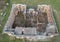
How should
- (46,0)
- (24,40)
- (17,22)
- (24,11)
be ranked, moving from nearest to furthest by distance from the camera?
(24,40) → (17,22) → (24,11) → (46,0)

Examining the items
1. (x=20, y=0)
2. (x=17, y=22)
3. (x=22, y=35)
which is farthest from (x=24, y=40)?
(x=20, y=0)

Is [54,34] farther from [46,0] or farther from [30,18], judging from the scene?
[46,0]

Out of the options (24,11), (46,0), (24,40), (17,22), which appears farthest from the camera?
(46,0)

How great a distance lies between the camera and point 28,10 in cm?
1248

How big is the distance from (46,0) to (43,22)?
8.89 ft

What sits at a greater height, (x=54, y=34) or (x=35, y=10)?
(x=35, y=10)

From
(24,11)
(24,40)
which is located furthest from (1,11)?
(24,40)

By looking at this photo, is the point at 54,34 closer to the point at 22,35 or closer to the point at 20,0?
the point at 22,35

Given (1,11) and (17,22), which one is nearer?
(17,22)

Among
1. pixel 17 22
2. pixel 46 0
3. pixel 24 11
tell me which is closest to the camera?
pixel 17 22

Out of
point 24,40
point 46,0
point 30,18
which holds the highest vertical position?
point 46,0

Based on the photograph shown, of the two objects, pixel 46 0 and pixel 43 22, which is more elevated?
pixel 46 0

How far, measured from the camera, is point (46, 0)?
13805mm

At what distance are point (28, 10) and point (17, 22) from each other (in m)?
1.35
